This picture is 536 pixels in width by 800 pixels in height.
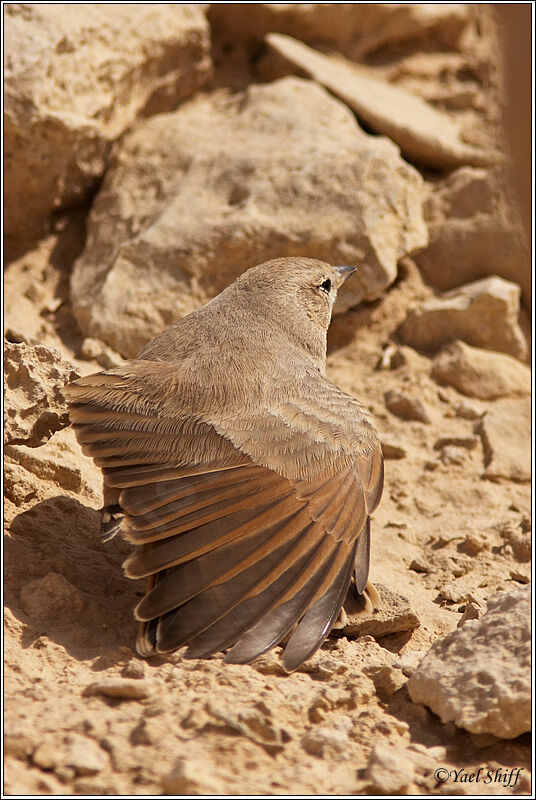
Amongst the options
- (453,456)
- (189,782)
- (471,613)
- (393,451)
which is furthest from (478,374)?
(189,782)

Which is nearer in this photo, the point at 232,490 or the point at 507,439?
the point at 232,490

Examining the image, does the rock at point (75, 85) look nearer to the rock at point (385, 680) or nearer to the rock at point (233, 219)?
the rock at point (233, 219)

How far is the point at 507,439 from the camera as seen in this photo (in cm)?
525

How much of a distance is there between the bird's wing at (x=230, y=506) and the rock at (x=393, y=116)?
3.73m

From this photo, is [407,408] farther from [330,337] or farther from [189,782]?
[189,782]

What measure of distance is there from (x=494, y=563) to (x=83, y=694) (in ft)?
7.40

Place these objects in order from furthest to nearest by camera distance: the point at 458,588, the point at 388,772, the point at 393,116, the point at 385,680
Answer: the point at 393,116 < the point at 458,588 < the point at 385,680 < the point at 388,772

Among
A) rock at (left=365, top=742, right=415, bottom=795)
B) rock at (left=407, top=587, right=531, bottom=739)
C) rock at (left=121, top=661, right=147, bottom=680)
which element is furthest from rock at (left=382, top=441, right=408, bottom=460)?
rock at (left=365, top=742, right=415, bottom=795)

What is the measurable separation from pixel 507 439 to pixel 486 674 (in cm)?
280

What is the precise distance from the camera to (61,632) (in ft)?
9.80

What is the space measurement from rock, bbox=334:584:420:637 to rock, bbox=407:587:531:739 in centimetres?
38

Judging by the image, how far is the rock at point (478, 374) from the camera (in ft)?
18.4

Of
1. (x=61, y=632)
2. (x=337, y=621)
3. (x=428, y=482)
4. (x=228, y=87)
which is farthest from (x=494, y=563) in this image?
(x=228, y=87)

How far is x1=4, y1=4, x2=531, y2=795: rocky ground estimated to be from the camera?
249cm
